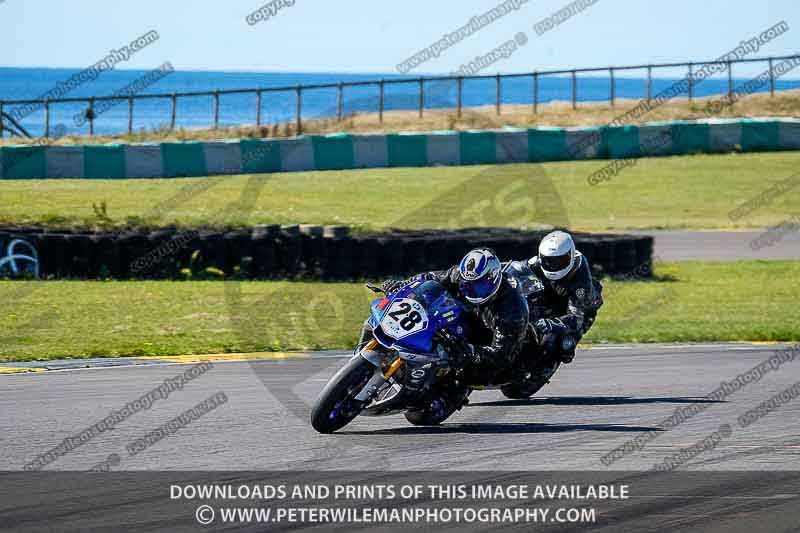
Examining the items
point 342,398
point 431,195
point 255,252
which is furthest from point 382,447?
point 431,195

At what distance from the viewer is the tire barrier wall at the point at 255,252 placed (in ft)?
60.9

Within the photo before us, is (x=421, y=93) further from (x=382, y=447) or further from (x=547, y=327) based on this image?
(x=382, y=447)

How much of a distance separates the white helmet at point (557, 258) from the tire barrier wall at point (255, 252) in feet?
25.8

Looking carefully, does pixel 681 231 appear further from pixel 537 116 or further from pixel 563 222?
pixel 537 116

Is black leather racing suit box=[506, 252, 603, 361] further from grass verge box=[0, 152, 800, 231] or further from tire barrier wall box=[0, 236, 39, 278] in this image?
grass verge box=[0, 152, 800, 231]

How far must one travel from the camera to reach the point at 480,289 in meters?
8.70

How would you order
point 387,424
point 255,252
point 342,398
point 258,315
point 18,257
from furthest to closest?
point 255,252 → point 18,257 → point 258,315 → point 387,424 → point 342,398

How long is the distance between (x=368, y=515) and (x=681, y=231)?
72.1ft

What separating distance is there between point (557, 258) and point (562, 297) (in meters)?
0.48

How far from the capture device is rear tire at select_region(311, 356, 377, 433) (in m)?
8.14

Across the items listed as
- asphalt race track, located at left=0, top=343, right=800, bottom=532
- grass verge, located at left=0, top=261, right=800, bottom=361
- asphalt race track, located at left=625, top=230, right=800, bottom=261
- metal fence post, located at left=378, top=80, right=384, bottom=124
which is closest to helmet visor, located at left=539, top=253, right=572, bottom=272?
asphalt race track, located at left=0, top=343, right=800, bottom=532

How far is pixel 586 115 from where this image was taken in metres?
44.4

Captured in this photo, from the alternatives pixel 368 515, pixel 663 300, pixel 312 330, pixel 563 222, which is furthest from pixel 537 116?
pixel 368 515

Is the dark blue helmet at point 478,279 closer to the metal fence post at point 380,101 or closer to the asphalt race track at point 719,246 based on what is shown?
the asphalt race track at point 719,246
